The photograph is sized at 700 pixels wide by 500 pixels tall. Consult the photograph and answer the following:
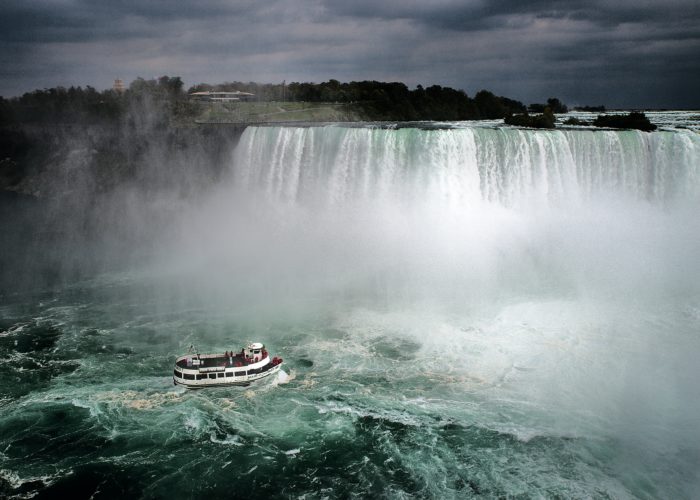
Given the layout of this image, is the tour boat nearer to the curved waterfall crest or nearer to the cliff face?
the cliff face

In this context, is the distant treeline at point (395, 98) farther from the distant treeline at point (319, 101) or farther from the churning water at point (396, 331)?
the churning water at point (396, 331)

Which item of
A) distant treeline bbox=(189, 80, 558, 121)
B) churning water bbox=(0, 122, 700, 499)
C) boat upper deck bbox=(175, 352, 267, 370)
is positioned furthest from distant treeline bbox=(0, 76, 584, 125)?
boat upper deck bbox=(175, 352, 267, 370)

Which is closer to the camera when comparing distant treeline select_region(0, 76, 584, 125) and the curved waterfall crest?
the curved waterfall crest

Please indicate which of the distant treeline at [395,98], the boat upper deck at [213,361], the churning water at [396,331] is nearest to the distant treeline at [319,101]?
the distant treeline at [395,98]

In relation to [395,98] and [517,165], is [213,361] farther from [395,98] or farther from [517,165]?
[395,98]

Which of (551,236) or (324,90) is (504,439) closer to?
(551,236)

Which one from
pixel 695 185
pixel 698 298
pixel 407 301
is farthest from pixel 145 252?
pixel 695 185
